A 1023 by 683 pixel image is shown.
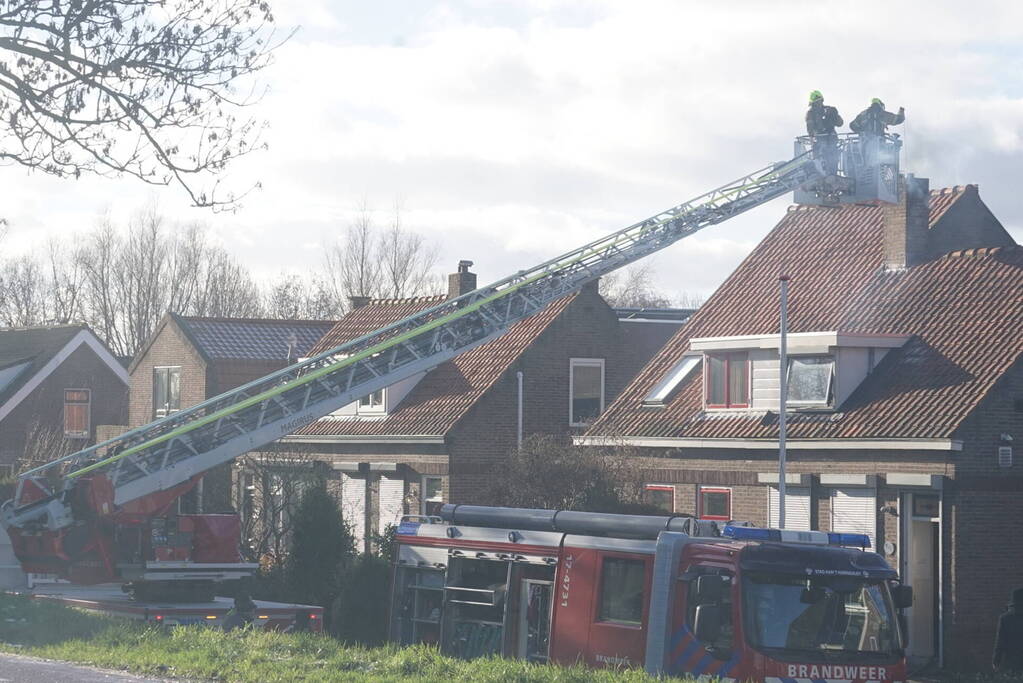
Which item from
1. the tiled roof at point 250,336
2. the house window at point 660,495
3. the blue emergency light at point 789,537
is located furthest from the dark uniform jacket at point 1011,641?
the tiled roof at point 250,336

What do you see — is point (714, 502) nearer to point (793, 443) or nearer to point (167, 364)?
point (793, 443)

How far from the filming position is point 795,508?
1074 inches

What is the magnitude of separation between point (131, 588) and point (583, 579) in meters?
8.03

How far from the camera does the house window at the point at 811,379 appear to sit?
91.4 feet

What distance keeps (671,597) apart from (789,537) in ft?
4.79

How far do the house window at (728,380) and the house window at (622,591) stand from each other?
14515mm

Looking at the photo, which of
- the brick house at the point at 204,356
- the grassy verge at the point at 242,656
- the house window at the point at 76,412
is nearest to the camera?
the grassy verge at the point at 242,656

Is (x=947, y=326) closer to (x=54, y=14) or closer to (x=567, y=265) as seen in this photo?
(x=567, y=265)

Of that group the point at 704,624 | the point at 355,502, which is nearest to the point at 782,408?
the point at 704,624

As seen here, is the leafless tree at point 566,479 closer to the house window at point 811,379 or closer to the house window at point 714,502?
the house window at point 714,502

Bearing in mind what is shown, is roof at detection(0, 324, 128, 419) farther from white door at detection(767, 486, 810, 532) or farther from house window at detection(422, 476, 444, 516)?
white door at detection(767, 486, 810, 532)

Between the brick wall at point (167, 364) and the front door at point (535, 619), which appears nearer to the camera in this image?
the front door at point (535, 619)

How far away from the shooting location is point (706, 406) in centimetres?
3017

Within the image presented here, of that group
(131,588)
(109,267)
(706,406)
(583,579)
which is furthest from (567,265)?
(109,267)
